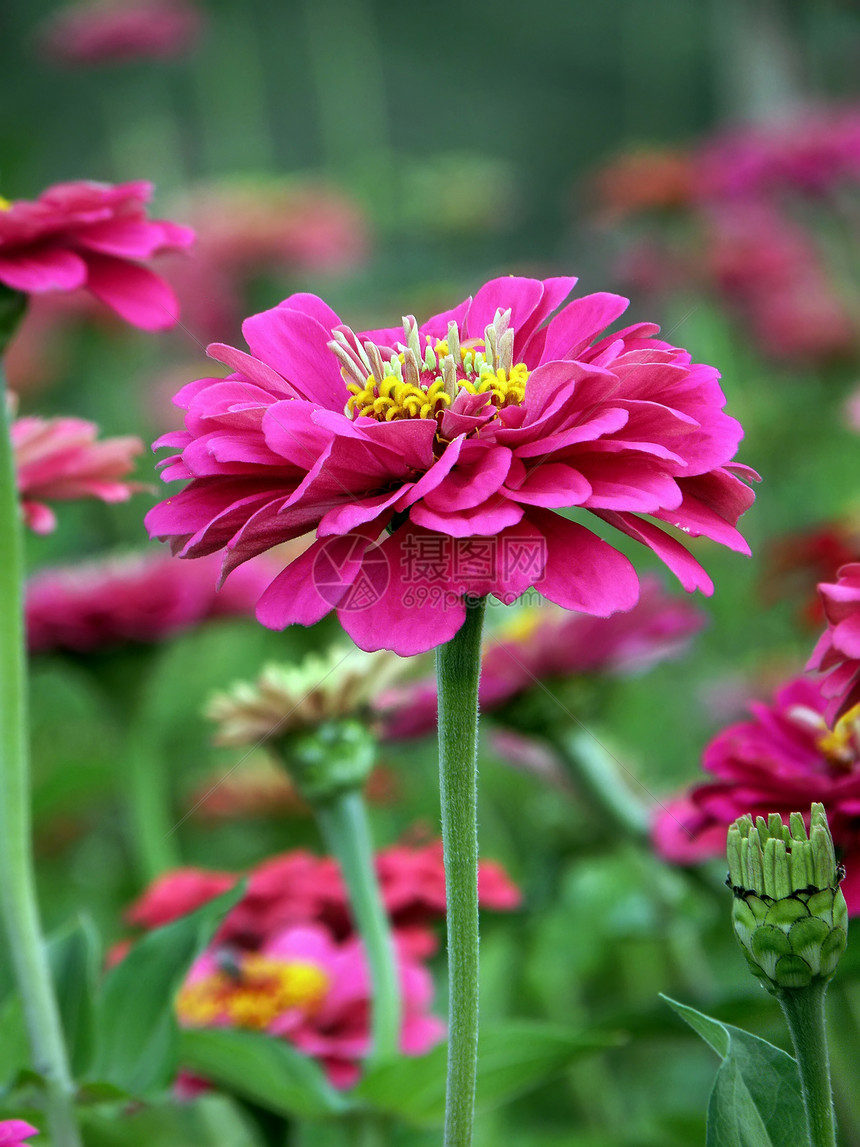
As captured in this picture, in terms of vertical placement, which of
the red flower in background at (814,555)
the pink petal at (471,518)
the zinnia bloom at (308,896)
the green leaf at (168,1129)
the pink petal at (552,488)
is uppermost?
the red flower in background at (814,555)

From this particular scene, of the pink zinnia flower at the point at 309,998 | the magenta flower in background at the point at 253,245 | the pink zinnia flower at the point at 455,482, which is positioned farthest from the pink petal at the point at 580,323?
the magenta flower in background at the point at 253,245

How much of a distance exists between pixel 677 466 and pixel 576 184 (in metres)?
3.09

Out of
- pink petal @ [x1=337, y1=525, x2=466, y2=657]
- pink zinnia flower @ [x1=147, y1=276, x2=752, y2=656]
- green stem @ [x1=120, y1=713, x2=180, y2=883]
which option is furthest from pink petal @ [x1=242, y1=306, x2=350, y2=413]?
green stem @ [x1=120, y1=713, x2=180, y2=883]

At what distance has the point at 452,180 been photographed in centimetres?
200

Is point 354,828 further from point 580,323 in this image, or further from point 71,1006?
point 580,323

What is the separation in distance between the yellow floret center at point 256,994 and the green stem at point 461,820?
0.22 metres

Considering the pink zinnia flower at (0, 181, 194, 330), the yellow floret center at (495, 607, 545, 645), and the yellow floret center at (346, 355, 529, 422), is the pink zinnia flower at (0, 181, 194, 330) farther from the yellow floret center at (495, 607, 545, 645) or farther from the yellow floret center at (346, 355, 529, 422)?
the yellow floret center at (495, 607, 545, 645)

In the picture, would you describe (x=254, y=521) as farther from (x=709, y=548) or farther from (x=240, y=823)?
(x=709, y=548)

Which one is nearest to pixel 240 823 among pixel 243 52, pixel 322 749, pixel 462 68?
pixel 322 749

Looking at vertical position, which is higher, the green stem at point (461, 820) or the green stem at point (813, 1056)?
the green stem at point (461, 820)

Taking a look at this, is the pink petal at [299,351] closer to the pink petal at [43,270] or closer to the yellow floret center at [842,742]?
the pink petal at [43,270]

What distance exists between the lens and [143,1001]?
0.55 meters

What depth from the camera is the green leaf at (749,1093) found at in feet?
1.26

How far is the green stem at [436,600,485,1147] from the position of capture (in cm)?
38
